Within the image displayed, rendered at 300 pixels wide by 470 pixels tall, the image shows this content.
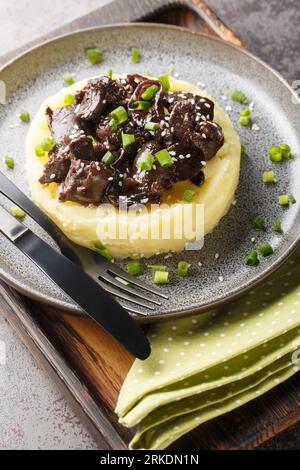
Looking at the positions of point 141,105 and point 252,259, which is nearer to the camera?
point 252,259

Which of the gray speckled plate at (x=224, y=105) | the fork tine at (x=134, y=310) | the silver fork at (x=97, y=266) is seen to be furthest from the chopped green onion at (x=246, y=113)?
the fork tine at (x=134, y=310)

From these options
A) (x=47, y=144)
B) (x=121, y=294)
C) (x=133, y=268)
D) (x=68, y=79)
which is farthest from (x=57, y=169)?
(x=68, y=79)

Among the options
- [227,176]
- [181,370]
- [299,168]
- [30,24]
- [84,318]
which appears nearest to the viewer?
[181,370]

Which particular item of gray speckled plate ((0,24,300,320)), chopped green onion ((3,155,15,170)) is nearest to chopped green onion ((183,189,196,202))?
gray speckled plate ((0,24,300,320))

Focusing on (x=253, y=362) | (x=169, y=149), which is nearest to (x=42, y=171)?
(x=169, y=149)

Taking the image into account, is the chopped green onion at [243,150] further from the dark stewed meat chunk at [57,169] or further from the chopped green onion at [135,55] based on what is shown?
the dark stewed meat chunk at [57,169]

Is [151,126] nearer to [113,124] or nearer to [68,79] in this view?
[113,124]

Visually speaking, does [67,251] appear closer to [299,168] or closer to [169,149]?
[169,149]
